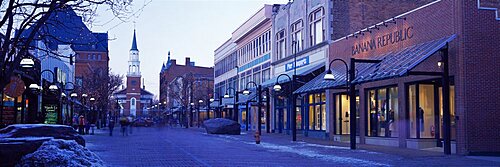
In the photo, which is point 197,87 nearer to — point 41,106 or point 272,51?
point 272,51

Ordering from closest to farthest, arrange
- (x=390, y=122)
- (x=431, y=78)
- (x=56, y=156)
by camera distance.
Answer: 1. (x=56, y=156)
2. (x=431, y=78)
3. (x=390, y=122)

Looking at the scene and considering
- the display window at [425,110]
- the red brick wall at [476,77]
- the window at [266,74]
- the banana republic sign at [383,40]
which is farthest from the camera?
the window at [266,74]

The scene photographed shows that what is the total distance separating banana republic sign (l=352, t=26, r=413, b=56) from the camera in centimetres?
2514

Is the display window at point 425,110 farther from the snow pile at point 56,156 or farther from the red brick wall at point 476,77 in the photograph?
the snow pile at point 56,156

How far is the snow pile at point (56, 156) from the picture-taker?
466 inches

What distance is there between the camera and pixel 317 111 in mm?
37031

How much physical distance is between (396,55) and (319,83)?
7420mm

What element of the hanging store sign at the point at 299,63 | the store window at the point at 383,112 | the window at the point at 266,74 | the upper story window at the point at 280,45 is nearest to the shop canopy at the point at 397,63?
the store window at the point at 383,112

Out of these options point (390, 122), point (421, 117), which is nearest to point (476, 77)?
point (421, 117)

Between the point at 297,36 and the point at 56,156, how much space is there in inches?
1227

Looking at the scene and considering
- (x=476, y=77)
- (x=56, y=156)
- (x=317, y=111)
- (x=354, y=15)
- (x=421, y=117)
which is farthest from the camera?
(x=317, y=111)

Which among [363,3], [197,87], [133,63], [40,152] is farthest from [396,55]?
[133,63]

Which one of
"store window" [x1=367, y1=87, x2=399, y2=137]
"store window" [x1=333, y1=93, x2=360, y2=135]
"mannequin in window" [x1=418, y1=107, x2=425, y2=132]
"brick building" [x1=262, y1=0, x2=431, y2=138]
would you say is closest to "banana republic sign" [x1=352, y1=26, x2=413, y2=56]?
"store window" [x1=367, y1=87, x2=399, y2=137]

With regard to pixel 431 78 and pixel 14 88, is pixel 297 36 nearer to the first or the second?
pixel 431 78
